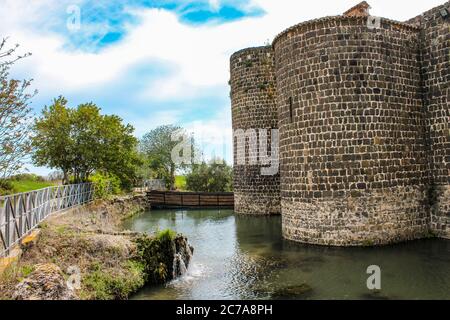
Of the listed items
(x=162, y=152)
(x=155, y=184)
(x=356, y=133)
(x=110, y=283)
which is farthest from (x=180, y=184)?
(x=110, y=283)

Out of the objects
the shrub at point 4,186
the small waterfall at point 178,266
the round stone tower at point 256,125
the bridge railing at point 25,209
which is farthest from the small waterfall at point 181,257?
the round stone tower at point 256,125

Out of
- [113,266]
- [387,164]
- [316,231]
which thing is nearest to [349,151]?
[387,164]

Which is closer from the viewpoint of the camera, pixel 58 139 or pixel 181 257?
pixel 181 257

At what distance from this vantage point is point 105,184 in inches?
1049

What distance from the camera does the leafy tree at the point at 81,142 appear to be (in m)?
23.5

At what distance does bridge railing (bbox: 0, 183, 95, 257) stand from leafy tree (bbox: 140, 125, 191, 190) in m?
24.8

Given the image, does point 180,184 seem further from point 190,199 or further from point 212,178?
point 190,199

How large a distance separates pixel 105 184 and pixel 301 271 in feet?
61.6


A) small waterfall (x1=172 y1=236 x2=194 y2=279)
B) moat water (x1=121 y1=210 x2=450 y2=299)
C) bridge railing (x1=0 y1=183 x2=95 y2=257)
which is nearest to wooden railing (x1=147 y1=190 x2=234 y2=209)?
bridge railing (x1=0 y1=183 x2=95 y2=257)

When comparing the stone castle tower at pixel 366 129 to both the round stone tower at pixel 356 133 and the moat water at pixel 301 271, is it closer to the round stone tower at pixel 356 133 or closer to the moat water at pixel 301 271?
the round stone tower at pixel 356 133

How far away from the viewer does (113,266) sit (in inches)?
394

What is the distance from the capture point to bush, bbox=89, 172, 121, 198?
85.6 feet
